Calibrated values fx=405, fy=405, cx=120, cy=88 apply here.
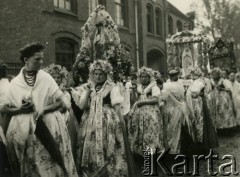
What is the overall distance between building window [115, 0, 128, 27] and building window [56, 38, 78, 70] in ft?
16.7

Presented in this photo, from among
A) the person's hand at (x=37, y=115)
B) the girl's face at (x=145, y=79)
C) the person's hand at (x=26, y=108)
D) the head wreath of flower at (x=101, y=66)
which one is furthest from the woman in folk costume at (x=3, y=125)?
the girl's face at (x=145, y=79)

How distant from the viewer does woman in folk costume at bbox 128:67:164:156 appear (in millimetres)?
8031

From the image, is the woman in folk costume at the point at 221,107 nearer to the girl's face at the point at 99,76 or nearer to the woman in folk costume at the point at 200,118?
the woman in folk costume at the point at 200,118

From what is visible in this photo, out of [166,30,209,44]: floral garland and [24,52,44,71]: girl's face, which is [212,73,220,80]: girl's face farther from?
[24,52,44,71]: girl's face

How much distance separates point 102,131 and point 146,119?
97.2 inches

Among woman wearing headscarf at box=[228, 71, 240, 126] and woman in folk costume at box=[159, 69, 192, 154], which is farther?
woman wearing headscarf at box=[228, 71, 240, 126]

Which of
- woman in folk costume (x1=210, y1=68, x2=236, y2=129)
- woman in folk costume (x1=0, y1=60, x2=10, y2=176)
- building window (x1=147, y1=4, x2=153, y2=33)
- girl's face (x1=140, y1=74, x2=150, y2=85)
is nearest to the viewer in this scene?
woman in folk costume (x1=0, y1=60, x2=10, y2=176)

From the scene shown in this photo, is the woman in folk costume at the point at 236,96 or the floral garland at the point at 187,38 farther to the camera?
the floral garland at the point at 187,38

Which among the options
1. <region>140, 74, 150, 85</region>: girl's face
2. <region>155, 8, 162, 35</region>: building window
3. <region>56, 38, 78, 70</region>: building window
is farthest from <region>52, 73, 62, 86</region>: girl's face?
<region>155, 8, 162, 35</region>: building window

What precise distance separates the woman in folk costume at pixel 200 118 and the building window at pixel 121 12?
13.2 m

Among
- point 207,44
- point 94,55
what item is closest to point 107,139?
point 94,55

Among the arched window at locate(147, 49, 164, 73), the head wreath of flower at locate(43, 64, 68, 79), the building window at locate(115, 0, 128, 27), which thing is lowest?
the head wreath of flower at locate(43, 64, 68, 79)

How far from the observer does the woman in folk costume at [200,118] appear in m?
9.44

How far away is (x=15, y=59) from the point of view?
1653 centimetres
